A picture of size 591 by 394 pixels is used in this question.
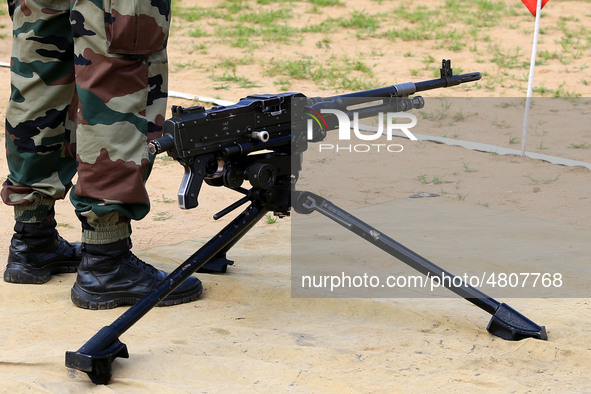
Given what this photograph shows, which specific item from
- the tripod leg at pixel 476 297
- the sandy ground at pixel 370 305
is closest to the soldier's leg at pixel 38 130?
the sandy ground at pixel 370 305

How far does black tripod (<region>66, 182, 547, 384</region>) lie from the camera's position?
7.45 ft

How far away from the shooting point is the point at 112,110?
2648 mm

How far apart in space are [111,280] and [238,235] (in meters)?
0.43

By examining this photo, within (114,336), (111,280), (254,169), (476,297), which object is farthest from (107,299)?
(476,297)

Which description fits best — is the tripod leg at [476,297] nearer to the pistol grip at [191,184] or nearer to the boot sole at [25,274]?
the pistol grip at [191,184]

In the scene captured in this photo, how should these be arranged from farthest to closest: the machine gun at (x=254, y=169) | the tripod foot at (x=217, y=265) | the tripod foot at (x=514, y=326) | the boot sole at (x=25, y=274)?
the tripod foot at (x=217, y=265), the boot sole at (x=25, y=274), the tripod foot at (x=514, y=326), the machine gun at (x=254, y=169)

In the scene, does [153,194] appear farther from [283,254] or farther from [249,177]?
[249,177]

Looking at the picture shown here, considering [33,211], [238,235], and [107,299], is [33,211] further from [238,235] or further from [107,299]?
[238,235]

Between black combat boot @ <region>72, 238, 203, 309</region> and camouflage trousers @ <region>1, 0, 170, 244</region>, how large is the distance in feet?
0.15

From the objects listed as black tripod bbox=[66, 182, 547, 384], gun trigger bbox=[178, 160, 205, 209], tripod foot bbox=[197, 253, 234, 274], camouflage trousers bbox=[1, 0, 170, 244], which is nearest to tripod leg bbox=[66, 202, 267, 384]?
black tripod bbox=[66, 182, 547, 384]

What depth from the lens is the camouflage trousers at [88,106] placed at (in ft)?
8.59

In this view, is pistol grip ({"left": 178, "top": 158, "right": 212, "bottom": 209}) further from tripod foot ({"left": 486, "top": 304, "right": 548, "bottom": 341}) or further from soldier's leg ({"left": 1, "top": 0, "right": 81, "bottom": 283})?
tripod foot ({"left": 486, "top": 304, "right": 548, "bottom": 341})

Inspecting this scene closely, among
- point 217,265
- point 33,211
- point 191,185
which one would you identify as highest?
point 191,185

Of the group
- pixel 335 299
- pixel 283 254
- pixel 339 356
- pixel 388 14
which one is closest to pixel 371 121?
pixel 283 254
